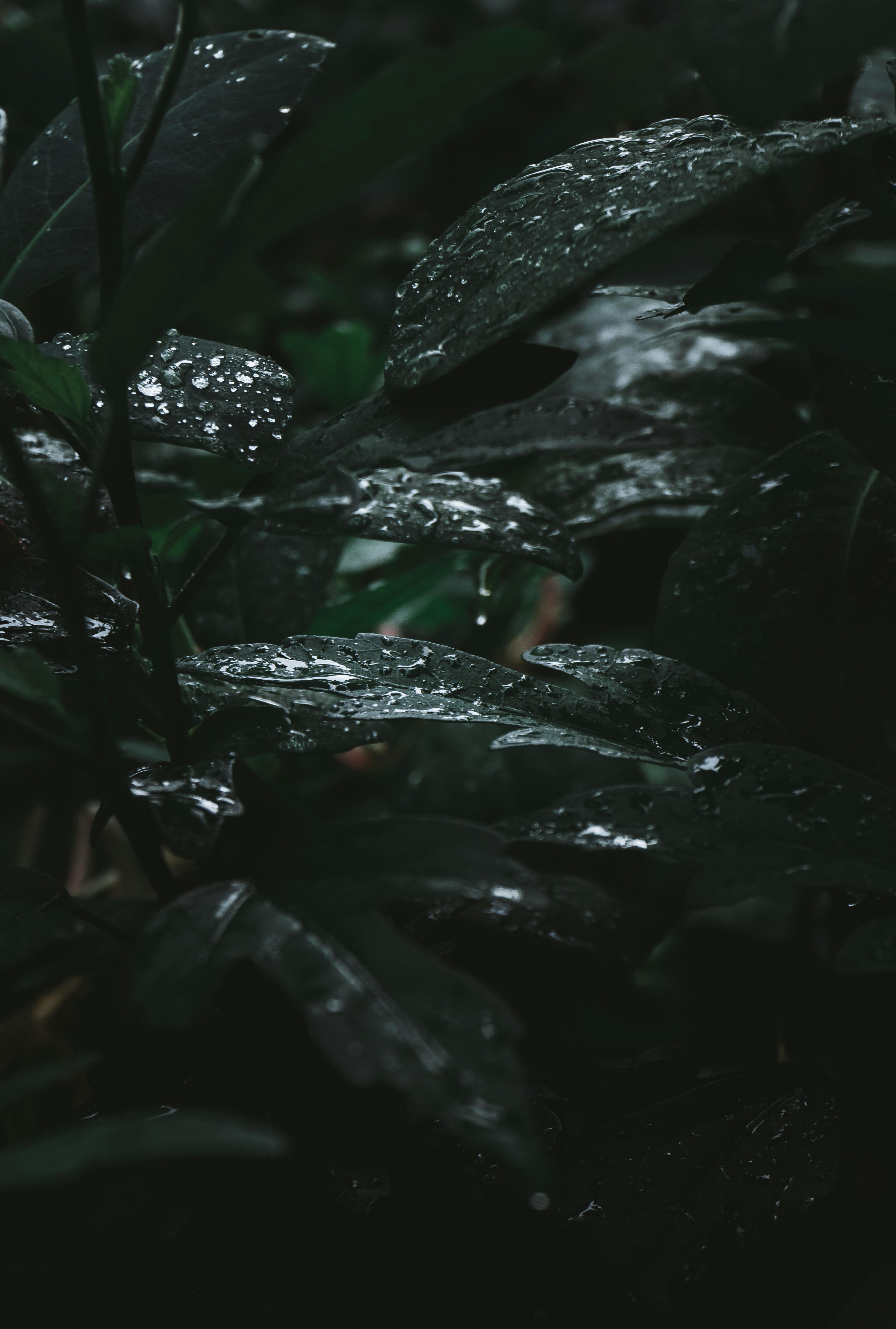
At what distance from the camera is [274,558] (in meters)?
0.77

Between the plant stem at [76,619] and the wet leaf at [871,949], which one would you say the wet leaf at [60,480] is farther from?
the wet leaf at [871,949]

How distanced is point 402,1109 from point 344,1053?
0.73 ft

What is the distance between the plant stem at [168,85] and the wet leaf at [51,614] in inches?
8.0

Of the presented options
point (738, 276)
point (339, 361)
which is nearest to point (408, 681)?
point (738, 276)

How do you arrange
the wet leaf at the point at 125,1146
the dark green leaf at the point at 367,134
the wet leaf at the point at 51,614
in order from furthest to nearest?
the wet leaf at the point at 51,614 < the dark green leaf at the point at 367,134 < the wet leaf at the point at 125,1146

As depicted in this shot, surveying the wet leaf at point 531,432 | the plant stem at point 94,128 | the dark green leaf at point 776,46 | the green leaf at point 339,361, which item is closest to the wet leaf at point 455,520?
the wet leaf at point 531,432

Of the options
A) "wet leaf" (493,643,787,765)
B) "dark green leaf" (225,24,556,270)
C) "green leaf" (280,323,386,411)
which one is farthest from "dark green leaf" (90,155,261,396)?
"green leaf" (280,323,386,411)

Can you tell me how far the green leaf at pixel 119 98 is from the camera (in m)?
0.40

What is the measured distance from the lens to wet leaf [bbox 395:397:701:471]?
507mm

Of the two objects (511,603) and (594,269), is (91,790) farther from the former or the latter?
(594,269)

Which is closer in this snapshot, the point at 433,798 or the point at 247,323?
the point at 433,798

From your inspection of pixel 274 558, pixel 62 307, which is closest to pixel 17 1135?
pixel 274 558

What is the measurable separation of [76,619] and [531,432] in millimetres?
280

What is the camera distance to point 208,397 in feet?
1.63
